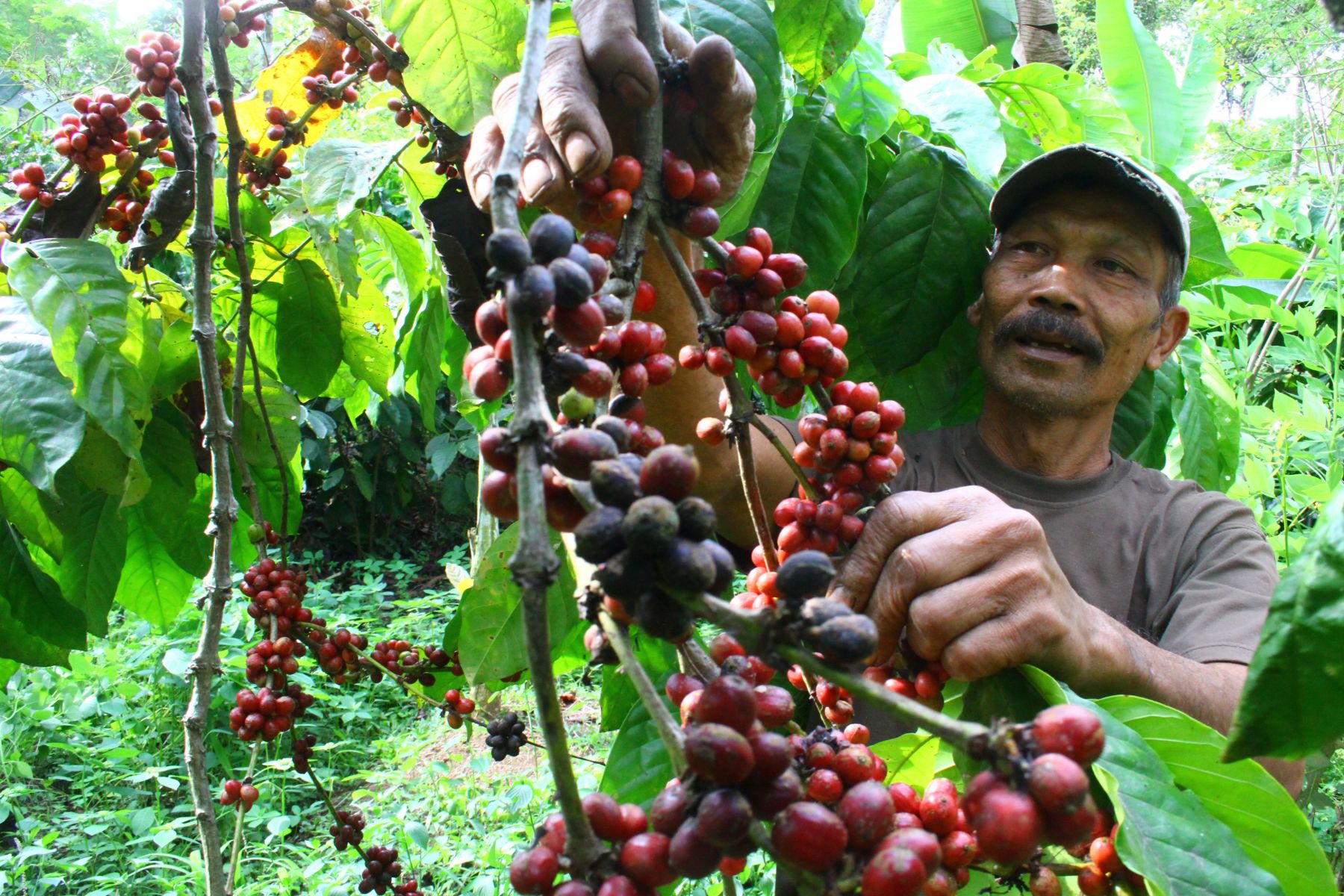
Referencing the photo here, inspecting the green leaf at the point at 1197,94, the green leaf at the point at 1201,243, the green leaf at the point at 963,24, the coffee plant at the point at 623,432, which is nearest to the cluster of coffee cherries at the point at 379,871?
the coffee plant at the point at 623,432

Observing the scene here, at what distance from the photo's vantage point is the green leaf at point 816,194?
1503mm

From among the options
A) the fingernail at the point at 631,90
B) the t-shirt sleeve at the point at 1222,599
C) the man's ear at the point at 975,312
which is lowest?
the t-shirt sleeve at the point at 1222,599

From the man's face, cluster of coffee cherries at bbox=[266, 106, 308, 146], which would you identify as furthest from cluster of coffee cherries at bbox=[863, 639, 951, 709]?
cluster of coffee cherries at bbox=[266, 106, 308, 146]

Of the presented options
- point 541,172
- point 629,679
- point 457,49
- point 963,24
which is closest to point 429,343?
point 457,49

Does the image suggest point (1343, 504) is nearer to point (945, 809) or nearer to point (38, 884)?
point (945, 809)

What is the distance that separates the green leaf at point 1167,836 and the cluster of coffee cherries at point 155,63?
174 centimetres

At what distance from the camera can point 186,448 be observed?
64.3 inches

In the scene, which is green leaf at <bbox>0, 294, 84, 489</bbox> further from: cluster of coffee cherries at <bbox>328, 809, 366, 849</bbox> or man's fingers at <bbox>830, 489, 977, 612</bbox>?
cluster of coffee cherries at <bbox>328, 809, 366, 849</bbox>

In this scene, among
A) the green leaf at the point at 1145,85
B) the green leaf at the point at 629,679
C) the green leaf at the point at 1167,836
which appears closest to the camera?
the green leaf at the point at 1167,836

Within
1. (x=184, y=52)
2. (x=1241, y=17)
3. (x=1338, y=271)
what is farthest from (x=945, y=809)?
(x=1241, y=17)

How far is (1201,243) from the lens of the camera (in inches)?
84.9

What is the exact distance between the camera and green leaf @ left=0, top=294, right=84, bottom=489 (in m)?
1.15

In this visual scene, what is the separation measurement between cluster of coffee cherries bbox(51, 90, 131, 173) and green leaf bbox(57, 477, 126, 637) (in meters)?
0.61

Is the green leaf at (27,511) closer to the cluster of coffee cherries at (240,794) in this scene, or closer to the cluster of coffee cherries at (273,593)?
the cluster of coffee cherries at (273,593)
